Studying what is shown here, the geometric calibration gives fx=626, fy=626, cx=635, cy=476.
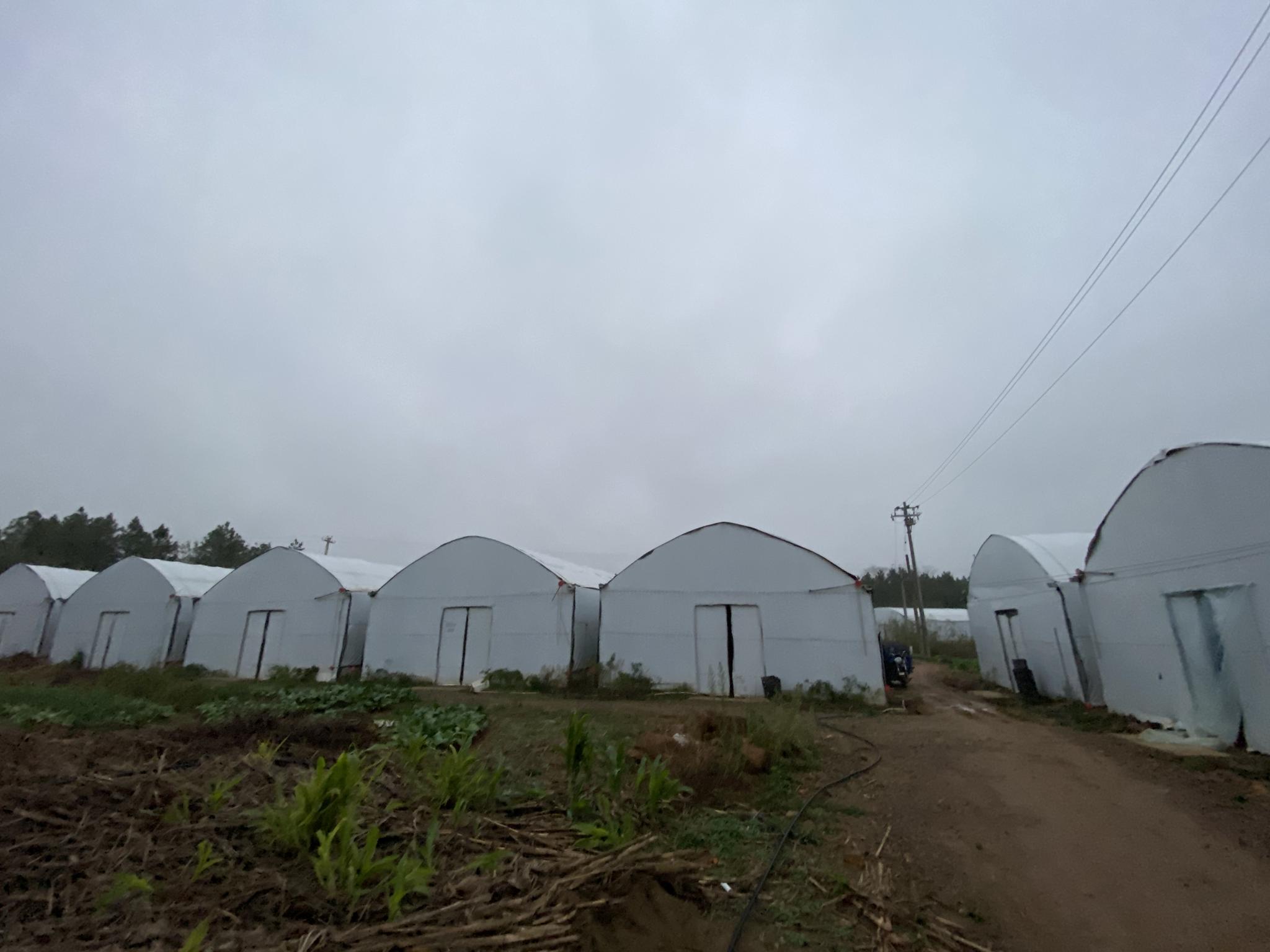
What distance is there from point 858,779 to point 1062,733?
19.3 ft

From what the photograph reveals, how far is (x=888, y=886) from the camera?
4.73 meters

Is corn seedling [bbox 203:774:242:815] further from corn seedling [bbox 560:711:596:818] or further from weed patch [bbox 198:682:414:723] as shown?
weed patch [bbox 198:682:414:723]

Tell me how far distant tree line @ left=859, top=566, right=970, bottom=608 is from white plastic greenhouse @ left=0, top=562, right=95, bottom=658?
175 feet

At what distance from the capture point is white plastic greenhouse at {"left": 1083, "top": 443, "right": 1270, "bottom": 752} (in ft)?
29.8

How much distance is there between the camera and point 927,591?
201ft

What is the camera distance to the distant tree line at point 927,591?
5712cm

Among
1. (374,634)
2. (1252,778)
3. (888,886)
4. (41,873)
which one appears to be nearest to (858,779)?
(888,886)

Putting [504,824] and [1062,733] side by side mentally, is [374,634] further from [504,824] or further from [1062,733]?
[1062,733]

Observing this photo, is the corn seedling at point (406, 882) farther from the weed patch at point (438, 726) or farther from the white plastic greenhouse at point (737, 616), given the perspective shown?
the white plastic greenhouse at point (737, 616)

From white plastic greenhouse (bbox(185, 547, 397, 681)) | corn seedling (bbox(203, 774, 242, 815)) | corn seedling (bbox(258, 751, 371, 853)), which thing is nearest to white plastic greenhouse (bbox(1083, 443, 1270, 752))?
corn seedling (bbox(258, 751, 371, 853))

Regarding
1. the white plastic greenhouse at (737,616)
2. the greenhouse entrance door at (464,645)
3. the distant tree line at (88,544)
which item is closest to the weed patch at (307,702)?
the greenhouse entrance door at (464,645)

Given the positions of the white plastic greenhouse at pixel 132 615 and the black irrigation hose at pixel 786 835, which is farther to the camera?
the white plastic greenhouse at pixel 132 615

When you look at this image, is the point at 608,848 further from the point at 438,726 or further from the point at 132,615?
the point at 132,615

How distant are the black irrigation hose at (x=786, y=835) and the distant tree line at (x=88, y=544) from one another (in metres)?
44.3
